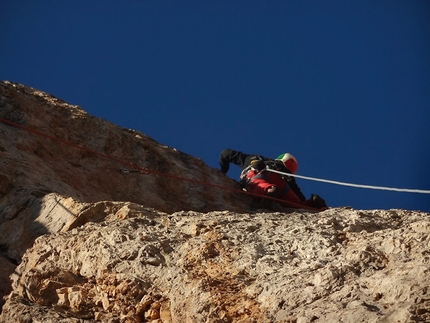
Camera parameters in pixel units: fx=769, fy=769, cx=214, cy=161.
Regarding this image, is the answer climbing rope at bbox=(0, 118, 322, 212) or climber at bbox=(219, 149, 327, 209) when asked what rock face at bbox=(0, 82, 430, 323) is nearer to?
climbing rope at bbox=(0, 118, 322, 212)

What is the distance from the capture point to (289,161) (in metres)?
10.4

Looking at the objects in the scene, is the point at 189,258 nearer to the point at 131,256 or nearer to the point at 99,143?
the point at 131,256

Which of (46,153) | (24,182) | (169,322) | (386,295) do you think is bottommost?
(169,322)

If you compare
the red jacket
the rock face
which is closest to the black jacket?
the red jacket

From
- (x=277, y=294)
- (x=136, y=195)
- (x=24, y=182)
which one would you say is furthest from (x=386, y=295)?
(x=136, y=195)

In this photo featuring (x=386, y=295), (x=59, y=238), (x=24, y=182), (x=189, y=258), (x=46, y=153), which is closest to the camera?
(x=386, y=295)

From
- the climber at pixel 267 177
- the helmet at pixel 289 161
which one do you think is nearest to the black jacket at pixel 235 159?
the climber at pixel 267 177

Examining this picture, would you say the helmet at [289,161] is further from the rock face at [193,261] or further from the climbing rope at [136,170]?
the rock face at [193,261]

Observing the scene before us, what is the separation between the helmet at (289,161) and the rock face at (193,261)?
3190 millimetres

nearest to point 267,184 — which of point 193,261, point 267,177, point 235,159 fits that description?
point 267,177

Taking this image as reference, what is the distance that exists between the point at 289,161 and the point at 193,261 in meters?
5.55

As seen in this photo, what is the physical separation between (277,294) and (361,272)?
1.63 feet

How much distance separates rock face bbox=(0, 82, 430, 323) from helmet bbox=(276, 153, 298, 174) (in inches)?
126

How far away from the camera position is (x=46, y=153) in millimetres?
8453
